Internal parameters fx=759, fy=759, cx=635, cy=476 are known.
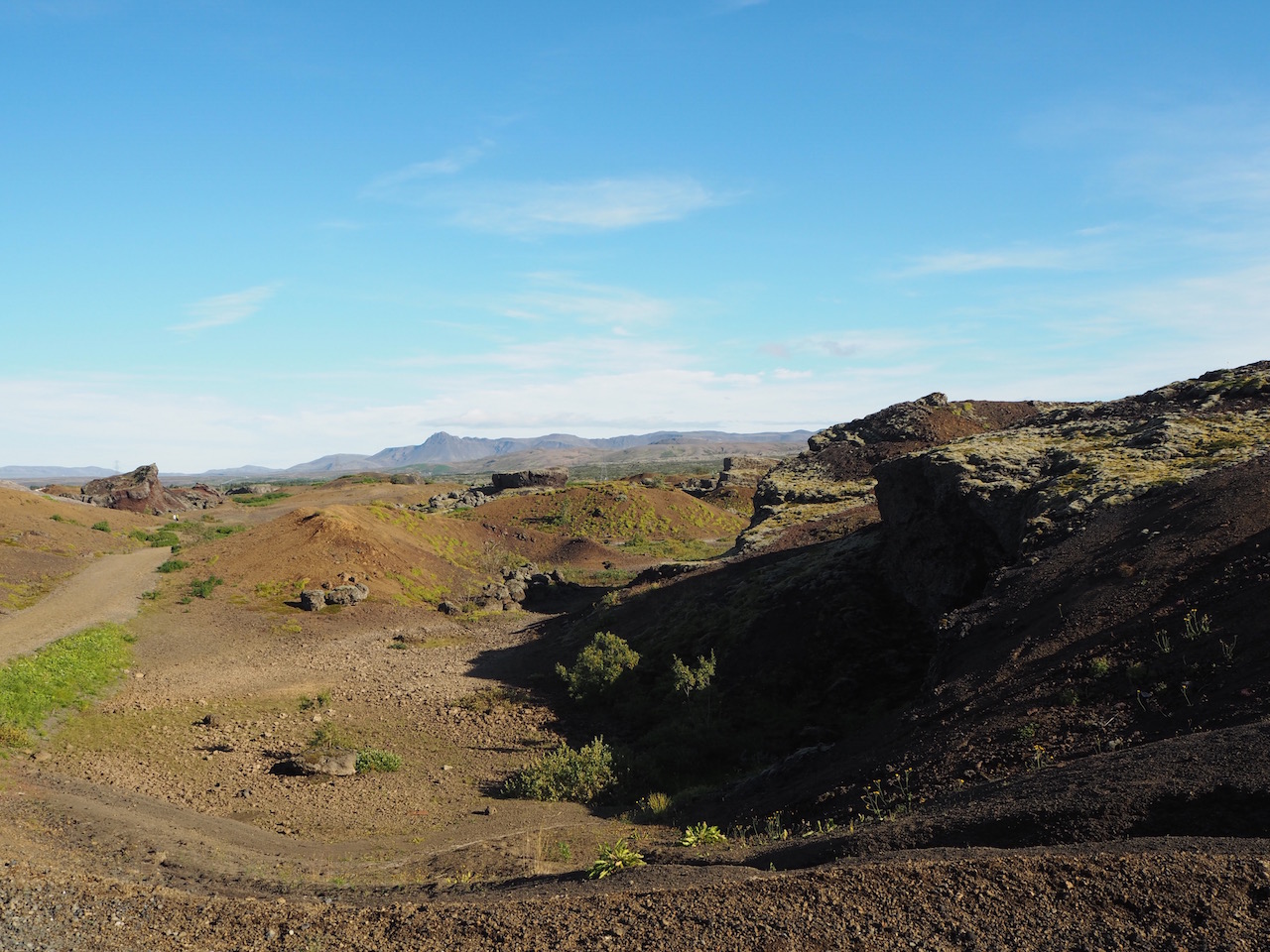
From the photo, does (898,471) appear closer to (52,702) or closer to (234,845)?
(234,845)

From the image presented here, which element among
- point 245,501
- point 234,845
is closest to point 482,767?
point 234,845

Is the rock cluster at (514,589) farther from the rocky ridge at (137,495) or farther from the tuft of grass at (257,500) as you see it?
the tuft of grass at (257,500)

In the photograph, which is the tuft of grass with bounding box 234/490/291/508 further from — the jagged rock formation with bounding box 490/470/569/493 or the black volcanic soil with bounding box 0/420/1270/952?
the black volcanic soil with bounding box 0/420/1270/952

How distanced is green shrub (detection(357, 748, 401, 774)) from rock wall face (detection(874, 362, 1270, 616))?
12839 millimetres

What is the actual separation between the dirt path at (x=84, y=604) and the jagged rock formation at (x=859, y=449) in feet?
79.7

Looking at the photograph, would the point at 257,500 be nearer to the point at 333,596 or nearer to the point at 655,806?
the point at 333,596

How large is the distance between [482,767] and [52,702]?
1003 centimetres

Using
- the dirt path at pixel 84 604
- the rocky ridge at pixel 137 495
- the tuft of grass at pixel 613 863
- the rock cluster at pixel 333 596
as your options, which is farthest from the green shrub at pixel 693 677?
the rocky ridge at pixel 137 495

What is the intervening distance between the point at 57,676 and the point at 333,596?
39.0 feet

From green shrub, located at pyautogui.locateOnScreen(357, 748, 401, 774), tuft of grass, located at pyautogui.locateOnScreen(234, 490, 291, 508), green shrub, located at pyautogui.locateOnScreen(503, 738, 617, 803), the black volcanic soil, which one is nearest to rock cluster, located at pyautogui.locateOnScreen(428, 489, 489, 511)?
tuft of grass, located at pyautogui.locateOnScreen(234, 490, 291, 508)

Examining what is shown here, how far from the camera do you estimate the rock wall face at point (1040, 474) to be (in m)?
16.5

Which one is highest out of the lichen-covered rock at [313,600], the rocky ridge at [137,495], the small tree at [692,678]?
the rocky ridge at [137,495]

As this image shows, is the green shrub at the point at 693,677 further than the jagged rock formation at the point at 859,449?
No

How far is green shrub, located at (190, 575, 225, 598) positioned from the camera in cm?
2975
